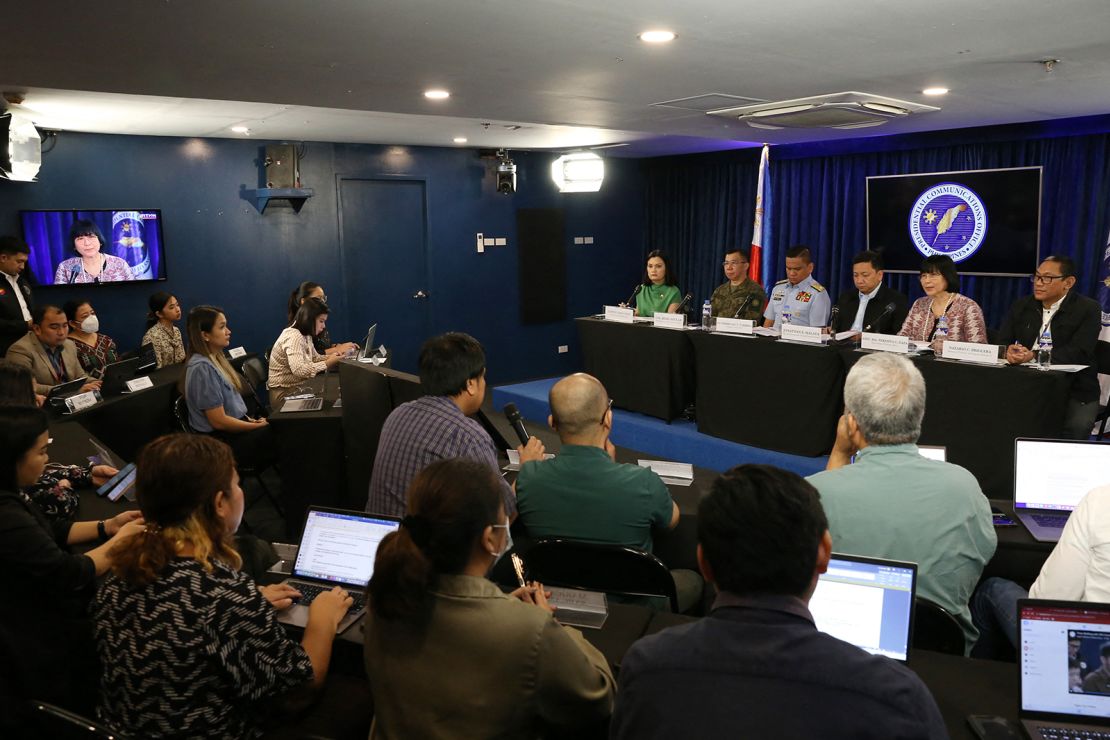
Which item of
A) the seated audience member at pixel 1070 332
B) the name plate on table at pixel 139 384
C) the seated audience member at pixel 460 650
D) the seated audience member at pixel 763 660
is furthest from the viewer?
the name plate on table at pixel 139 384

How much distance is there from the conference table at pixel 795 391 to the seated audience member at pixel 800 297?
1.89 feet

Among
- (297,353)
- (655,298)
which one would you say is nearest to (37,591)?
(297,353)

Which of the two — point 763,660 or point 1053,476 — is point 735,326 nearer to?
point 1053,476

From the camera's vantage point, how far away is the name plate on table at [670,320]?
227 inches

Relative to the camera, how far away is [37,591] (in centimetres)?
202

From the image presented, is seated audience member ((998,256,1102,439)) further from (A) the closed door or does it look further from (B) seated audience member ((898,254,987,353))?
(A) the closed door

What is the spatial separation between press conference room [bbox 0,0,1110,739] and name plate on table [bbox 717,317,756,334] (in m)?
0.04

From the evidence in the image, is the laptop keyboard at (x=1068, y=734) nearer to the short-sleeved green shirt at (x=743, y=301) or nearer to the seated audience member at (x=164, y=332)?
the short-sleeved green shirt at (x=743, y=301)

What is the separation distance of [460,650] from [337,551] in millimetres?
892

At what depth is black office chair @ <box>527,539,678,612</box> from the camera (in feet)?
6.71

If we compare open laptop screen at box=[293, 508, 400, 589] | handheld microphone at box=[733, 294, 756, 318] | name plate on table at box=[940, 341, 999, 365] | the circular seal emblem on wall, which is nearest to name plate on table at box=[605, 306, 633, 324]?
handheld microphone at box=[733, 294, 756, 318]

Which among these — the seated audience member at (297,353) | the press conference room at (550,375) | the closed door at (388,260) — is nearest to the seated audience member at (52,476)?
the press conference room at (550,375)

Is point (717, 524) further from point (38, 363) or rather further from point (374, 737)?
point (38, 363)

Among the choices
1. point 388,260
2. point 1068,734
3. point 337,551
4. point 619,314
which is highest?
point 388,260
